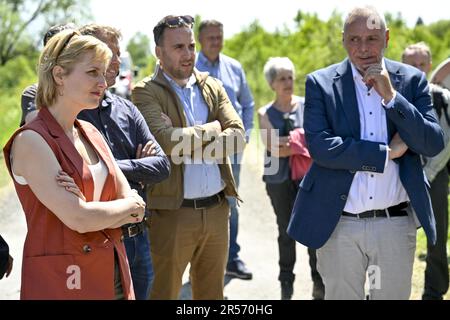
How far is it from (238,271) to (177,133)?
285 centimetres

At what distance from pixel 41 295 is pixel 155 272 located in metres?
1.81

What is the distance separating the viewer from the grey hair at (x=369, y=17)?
174 inches

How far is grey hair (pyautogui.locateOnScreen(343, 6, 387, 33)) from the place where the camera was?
4.41 m

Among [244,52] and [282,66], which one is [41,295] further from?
[244,52]

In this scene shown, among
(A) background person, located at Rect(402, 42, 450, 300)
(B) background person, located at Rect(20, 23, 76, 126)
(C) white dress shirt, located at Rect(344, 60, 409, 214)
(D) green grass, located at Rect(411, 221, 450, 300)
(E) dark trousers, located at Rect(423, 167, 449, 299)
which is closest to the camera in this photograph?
(B) background person, located at Rect(20, 23, 76, 126)

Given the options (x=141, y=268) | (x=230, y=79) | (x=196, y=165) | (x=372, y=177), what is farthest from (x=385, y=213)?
(x=230, y=79)

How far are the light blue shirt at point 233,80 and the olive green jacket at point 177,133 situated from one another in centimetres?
241

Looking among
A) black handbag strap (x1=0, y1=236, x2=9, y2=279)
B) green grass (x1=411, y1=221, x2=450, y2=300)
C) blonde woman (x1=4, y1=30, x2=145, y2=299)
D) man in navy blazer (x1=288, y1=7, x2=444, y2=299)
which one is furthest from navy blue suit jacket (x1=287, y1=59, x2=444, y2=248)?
green grass (x1=411, y1=221, x2=450, y2=300)

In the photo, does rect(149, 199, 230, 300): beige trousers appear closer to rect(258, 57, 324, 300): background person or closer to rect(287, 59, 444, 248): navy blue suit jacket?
rect(287, 59, 444, 248): navy blue suit jacket

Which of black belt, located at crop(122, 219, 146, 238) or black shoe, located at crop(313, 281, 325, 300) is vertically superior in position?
black belt, located at crop(122, 219, 146, 238)

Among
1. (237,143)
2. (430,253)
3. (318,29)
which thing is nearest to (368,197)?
(237,143)

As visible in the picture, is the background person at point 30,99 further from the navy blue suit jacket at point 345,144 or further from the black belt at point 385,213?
the black belt at point 385,213

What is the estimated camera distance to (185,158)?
16.4 ft

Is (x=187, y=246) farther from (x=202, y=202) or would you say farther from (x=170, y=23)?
(x=170, y=23)
